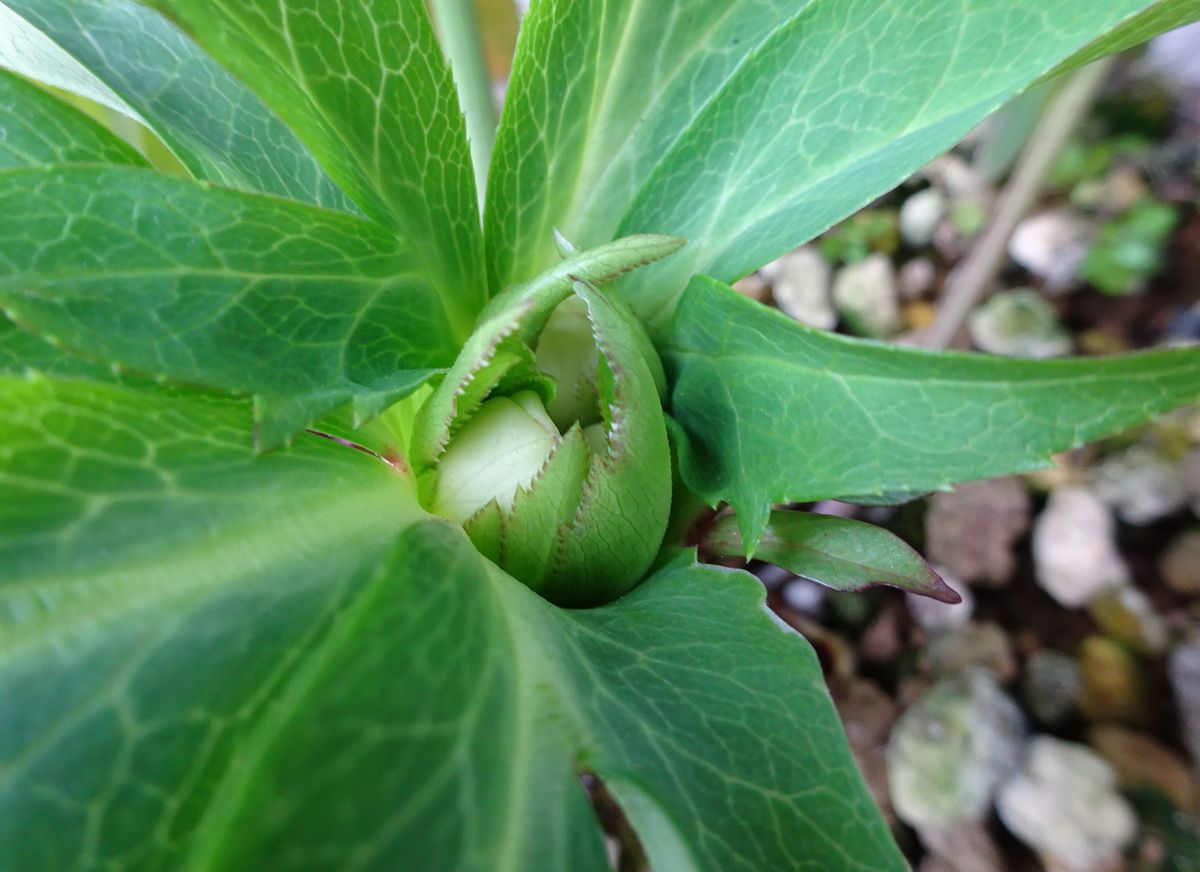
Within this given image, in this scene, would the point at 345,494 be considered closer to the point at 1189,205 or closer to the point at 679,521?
the point at 679,521

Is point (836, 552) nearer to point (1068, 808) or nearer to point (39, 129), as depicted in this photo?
point (39, 129)

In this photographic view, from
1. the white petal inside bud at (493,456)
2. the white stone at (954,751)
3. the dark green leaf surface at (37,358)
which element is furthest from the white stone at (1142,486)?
the dark green leaf surface at (37,358)

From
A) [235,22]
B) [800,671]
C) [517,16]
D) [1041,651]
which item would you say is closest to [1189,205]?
[1041,651]

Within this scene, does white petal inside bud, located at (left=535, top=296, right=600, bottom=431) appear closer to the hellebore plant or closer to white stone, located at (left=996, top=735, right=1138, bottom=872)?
the hellebore plant

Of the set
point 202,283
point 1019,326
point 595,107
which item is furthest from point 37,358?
Answer: point 1019,326

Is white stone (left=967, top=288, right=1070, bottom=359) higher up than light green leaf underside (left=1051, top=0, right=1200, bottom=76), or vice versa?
light green leaf underside (left=1051, top=0, right=1200, bottom=76)

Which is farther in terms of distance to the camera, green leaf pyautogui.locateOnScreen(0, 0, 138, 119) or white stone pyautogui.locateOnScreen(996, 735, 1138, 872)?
white stone pyautogui.locateOnScreen(996, 735, 1138, 872)

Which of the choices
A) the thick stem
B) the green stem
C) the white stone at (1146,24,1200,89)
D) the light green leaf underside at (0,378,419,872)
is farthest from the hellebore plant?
the white stone at (1146,24,1200,89)
